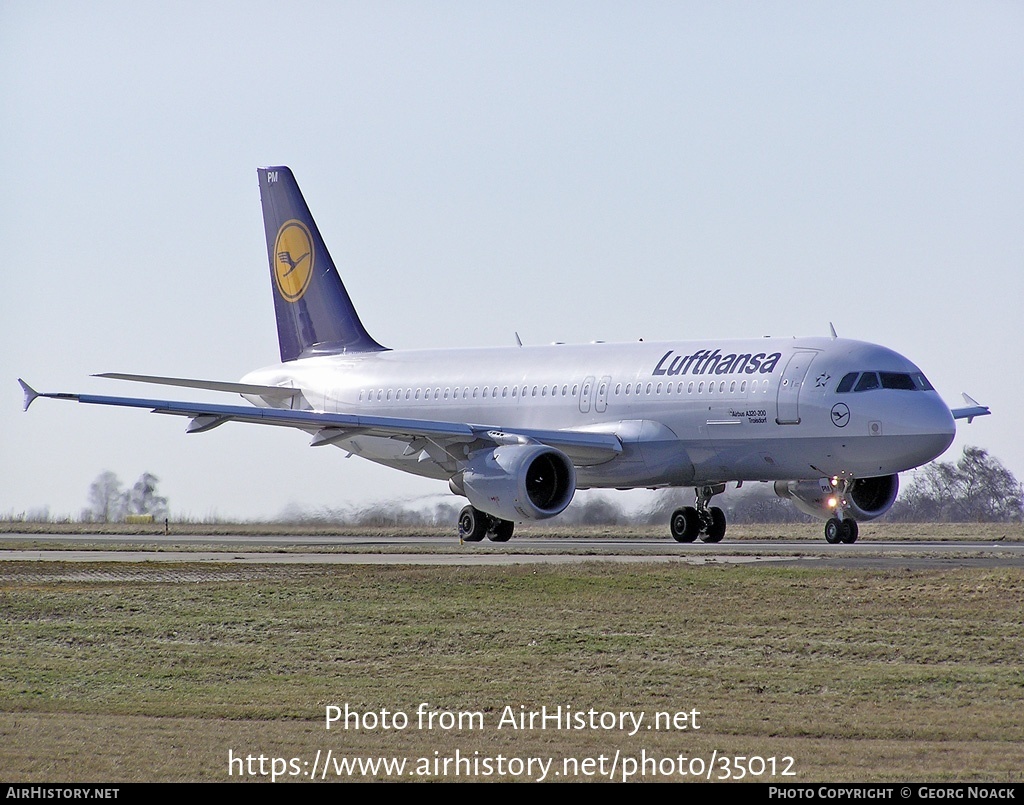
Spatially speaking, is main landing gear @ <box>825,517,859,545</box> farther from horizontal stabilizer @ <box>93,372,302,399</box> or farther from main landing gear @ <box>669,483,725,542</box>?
horizontal stabilizer @ <box>93,372,302,399</box>

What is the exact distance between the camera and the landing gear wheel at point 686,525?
36656 millimetres

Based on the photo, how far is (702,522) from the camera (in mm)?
36625

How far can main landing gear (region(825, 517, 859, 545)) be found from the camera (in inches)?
1359

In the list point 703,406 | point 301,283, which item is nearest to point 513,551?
point 703,406

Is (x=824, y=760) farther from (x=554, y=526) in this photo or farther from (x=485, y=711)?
(x=554, y=526)

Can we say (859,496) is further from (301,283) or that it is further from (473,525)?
(301,283)

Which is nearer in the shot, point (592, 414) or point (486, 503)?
point (486, 503)

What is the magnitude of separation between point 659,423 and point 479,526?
4783mm

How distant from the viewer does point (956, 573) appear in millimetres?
23594

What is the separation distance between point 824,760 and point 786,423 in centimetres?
2050

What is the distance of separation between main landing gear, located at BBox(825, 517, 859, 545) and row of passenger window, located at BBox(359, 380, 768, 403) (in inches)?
156

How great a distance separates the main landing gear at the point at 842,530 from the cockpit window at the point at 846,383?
3857mm

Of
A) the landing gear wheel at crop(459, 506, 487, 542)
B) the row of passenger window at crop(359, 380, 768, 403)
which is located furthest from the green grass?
the landing gear wheel at crop(459, 506, 487, 542)
